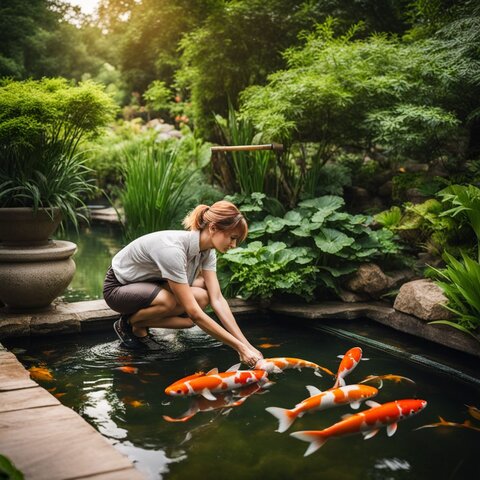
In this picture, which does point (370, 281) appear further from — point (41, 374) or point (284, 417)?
point (41, 374)

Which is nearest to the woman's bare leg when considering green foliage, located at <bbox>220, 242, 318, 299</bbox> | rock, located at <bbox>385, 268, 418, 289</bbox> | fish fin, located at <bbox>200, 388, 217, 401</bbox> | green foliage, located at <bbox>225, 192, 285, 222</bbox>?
fish fin, located at <bbox>200, 388, 217, 401</bbox>

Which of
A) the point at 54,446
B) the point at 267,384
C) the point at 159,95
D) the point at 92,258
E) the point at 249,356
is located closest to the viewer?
the point at 54,446

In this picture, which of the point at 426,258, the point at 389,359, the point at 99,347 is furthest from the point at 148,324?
the point at 426,258

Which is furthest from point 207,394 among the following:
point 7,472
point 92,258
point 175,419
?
point 92,258

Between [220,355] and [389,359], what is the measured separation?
1395 millimetres

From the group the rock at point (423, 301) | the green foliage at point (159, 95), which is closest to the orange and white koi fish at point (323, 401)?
the rock at point (423, 301)

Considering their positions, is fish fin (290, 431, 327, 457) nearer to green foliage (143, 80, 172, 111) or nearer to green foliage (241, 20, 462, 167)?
green foliage (241, 20, 462, 167)

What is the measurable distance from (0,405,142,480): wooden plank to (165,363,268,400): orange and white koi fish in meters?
0.74

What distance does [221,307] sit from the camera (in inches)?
148

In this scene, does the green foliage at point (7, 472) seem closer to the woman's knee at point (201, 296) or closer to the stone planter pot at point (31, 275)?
the woman's knee at point (201, 296)

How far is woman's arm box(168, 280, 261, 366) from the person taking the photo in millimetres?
3361

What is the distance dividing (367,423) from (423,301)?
218 centimetres

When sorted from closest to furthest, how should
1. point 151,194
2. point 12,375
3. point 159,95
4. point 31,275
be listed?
1. point 12,375
2. point 31,275
3. point 151,194
4. point 159,95

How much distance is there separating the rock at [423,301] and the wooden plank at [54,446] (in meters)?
3.11
